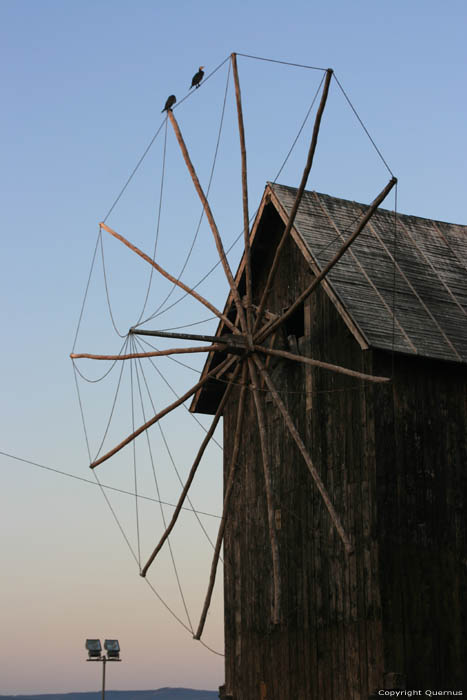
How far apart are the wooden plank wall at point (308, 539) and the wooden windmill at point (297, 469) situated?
3cm

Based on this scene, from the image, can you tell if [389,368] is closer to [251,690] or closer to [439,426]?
[439,426]

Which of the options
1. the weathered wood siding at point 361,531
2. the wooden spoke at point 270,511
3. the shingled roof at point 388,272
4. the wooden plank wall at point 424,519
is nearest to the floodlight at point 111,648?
the weathered wood siding at point 361,531

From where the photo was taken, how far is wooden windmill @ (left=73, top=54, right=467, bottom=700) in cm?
2059

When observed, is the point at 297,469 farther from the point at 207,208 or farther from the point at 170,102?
the point at 170,102

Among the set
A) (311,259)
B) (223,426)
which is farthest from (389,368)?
(223,426)

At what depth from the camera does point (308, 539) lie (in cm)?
2238

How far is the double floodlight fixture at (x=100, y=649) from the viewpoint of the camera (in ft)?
112

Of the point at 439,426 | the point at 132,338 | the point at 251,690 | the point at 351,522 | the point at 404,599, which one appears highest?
the point at 132,338

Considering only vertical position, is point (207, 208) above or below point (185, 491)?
A: above

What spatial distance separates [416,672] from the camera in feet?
65.2

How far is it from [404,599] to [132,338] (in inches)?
279

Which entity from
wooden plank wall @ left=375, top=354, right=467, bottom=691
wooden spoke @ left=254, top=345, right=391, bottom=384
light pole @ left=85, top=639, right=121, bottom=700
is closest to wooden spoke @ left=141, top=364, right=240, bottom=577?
wooden spoke @ left=254, top=345, right=391, bottom=384

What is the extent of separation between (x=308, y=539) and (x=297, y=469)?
1.53 metres

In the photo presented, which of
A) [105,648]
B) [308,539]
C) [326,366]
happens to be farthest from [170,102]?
[105,648]
